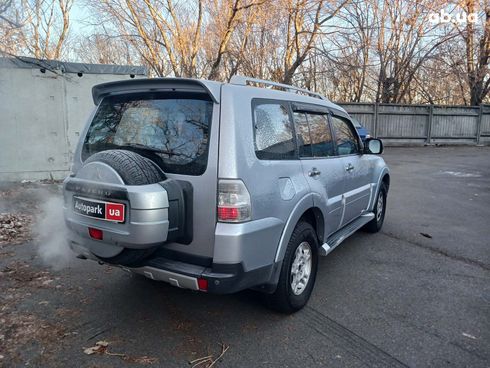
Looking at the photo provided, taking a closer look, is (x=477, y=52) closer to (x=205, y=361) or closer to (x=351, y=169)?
(x=351, y=169)

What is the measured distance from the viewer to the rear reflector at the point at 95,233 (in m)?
2.71

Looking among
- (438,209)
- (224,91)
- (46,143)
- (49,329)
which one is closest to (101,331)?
(49,329)

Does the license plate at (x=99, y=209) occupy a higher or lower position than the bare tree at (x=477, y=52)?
lower

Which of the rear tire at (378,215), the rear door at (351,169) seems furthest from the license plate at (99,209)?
the rear tire at (378,215)

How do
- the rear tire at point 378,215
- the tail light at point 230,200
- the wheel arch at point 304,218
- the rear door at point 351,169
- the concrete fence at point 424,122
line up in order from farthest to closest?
the concrete fence at point 424,122, the rear tire at point 378,215, the rear door at point 351,169, the wheel arch at point 304,218, the tail light at point 230,200

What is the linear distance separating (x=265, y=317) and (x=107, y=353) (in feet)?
4.19

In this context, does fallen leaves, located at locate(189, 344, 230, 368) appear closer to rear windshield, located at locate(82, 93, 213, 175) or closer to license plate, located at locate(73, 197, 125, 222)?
license plate, located at locate(73, 197, 125, 222)

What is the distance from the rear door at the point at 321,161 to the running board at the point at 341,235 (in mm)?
96

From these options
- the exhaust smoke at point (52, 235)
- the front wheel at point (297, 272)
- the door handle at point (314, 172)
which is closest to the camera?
the front wheel at point (297, 272)

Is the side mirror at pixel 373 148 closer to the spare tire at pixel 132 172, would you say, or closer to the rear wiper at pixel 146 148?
the rear wiper at pixel 146 148

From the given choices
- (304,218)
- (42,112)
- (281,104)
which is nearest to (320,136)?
(281,104)

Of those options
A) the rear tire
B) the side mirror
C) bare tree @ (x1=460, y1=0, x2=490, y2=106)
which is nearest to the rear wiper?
the side mirror

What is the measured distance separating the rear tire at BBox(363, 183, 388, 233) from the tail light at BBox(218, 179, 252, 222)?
354cm

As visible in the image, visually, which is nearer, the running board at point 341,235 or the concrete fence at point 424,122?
the running board at point 341,235
